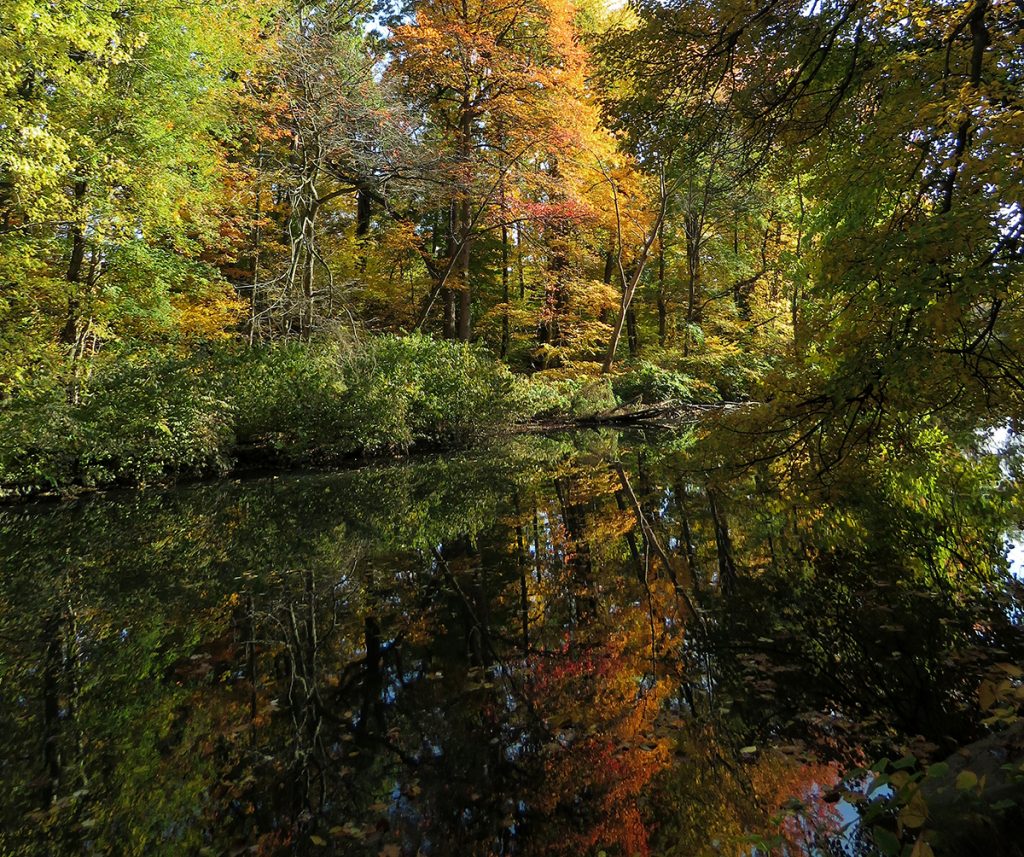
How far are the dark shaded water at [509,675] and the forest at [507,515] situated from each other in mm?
27

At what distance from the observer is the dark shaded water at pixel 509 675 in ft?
8.52

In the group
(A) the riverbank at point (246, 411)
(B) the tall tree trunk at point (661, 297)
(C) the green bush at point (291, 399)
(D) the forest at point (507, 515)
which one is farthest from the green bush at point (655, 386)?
(C) the green bush at point (291, 399)

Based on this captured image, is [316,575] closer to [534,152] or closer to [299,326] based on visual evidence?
[299,326]

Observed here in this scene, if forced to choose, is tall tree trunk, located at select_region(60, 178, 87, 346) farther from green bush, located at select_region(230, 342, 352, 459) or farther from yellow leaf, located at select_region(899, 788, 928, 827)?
yellow leaf, located at select_region(899, 788, 928, 827)

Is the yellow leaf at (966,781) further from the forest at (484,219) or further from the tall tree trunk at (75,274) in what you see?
the tall tree trunk at (75,274)

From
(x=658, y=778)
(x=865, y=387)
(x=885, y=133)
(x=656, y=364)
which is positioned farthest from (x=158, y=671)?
(x=656, y=364)

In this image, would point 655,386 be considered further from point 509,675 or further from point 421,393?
point 509,675

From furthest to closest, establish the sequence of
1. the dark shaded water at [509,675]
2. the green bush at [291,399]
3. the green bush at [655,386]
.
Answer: the green bush at [655,386] → the green bush at [291,399] → the dark shaded water at [509,675]

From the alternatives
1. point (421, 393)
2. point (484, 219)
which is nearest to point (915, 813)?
point (421, 393)

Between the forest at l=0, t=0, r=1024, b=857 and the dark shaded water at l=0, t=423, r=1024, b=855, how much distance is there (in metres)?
0.03

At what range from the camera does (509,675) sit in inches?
149

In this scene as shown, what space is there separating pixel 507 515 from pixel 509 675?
430 centimetres

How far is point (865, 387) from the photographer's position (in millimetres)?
4262

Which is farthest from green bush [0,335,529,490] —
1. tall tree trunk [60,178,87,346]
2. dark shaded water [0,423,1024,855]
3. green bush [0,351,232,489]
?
dark shaded water [0,423,1024,855]
